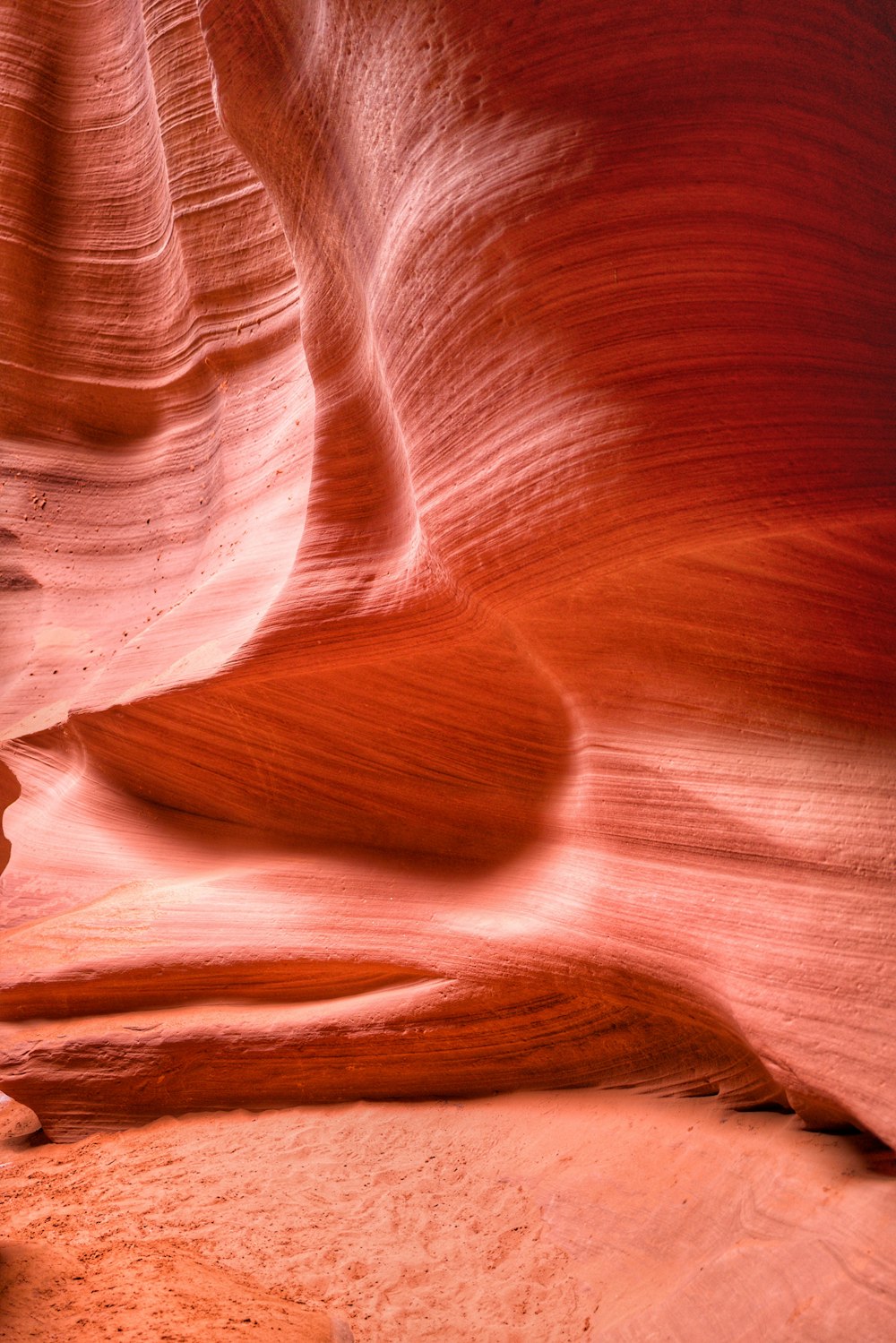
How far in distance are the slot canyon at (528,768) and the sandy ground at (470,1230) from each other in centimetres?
1

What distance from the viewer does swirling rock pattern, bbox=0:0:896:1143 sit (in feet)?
9.19

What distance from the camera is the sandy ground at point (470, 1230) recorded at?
2283 mm

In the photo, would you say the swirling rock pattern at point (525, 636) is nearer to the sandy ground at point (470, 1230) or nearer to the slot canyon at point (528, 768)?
the slot canyon at point (528, 768)

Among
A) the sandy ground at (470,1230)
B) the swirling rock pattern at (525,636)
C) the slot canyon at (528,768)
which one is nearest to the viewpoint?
the sandy ground at (470,1230)

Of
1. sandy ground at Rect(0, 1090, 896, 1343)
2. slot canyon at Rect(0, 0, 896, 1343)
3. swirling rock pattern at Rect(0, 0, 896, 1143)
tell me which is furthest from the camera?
swirling rock pattern at Rect(0, 0, 896, 1143)

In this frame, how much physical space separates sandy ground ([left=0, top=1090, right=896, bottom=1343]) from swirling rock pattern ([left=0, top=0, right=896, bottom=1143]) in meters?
0.18

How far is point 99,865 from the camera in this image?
4.68 m

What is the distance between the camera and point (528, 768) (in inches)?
150

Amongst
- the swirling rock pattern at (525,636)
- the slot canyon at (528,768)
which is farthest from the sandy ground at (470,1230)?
the swirling rock pattern at (525,636)

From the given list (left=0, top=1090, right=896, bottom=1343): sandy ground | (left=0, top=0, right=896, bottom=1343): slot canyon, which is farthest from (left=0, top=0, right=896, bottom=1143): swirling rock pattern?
(left=0, top=1090, right=896, bottom=1343): sandy ground

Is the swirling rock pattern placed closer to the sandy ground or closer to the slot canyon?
the slot canyon

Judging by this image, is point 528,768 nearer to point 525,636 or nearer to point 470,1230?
point 525,636

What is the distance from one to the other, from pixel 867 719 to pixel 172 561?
404cm

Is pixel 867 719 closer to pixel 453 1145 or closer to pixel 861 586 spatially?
pixel 861 586
